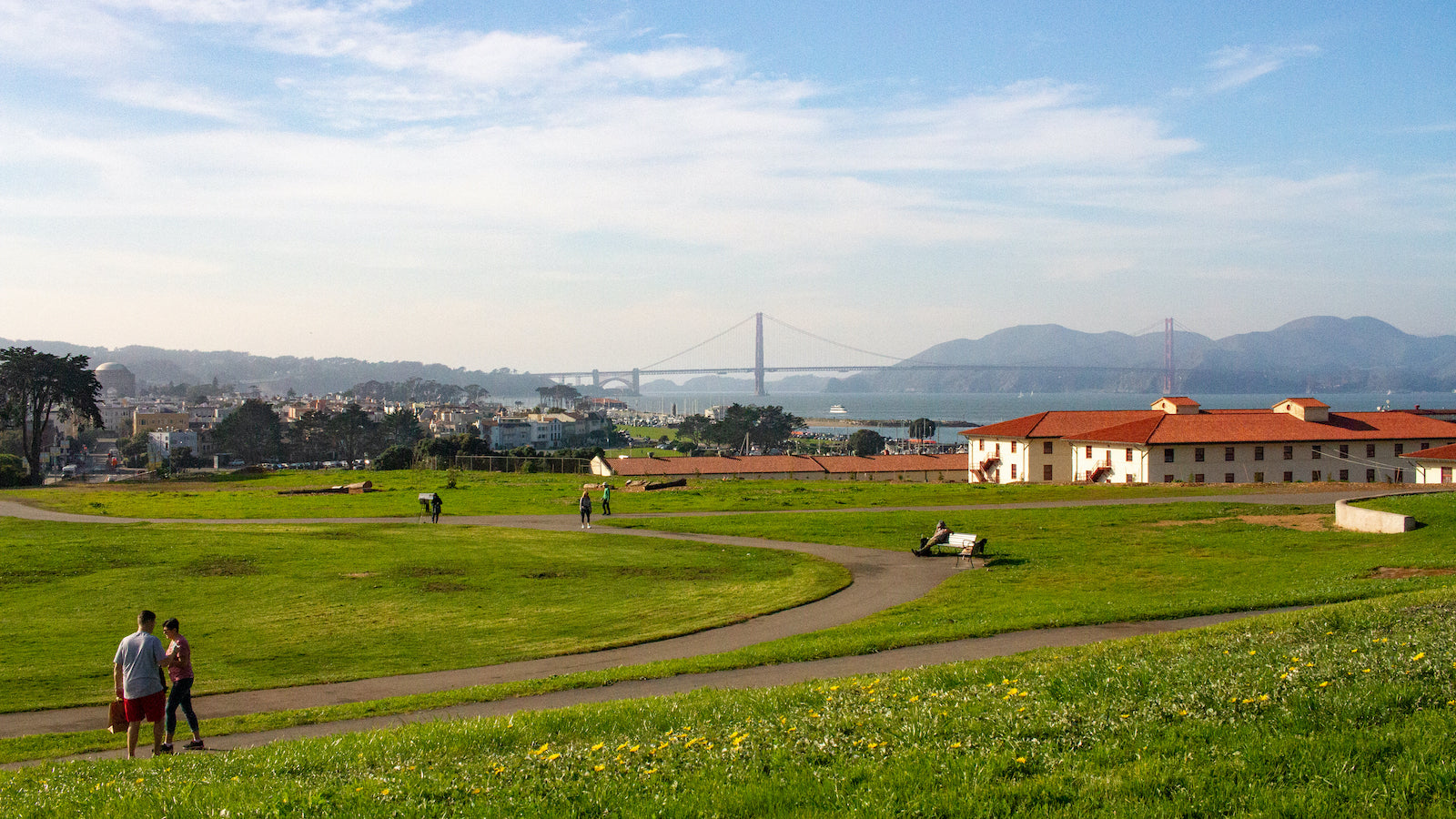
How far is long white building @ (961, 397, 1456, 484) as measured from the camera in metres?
53.2

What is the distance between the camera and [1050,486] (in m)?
45.3

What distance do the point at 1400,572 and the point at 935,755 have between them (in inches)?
643

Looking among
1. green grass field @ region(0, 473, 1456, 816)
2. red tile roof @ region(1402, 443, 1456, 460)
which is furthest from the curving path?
red tile roof @ region(1402, 443, 1456, 460)

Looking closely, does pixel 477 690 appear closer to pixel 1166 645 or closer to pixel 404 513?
pixel 1166 645

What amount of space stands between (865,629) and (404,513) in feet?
87.2

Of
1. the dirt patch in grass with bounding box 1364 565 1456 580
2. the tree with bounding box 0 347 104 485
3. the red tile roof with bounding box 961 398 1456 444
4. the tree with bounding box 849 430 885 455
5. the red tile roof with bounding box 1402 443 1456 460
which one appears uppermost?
the tree with bounding box 0 347 104 485

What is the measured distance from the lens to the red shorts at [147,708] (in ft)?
34.4

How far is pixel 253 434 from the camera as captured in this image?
14100cm

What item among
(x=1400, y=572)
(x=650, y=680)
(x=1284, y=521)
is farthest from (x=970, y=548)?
(x=650, y=680)

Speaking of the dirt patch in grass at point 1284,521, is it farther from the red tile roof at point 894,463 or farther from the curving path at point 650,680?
the red tile roof at point 894,463

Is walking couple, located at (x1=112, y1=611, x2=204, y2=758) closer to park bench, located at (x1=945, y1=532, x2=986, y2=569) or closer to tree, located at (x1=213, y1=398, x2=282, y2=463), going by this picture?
park bench, located at (x1=945, y1=532, x2=986, y2=569)

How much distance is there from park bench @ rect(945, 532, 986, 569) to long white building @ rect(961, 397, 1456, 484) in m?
31.0

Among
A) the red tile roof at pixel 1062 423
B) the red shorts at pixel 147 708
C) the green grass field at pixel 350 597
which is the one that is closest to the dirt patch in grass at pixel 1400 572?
the green grass field at pixel 350 597

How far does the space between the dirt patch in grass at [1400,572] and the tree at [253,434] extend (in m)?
142
